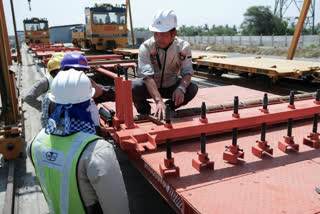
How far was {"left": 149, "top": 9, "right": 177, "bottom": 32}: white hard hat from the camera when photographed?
3036 mm

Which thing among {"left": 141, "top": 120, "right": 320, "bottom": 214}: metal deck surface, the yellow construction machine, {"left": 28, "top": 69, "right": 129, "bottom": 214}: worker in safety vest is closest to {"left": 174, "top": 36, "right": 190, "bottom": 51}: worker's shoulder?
{"left": 141, "top": 120, "right": 320, "bottom": 214}: metal deck surface

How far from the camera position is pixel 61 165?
1.46 metres

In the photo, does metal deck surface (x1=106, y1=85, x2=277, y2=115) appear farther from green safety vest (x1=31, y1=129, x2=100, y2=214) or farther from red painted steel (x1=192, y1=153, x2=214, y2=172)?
green safety vest (x1=31, y1=129, x2=100, y2=214)

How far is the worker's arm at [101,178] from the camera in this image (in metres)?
1.42

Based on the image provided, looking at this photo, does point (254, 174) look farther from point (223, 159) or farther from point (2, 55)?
point (2, 55)

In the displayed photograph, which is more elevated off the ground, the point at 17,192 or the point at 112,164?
the point at 112,164

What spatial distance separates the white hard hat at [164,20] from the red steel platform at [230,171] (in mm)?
1051

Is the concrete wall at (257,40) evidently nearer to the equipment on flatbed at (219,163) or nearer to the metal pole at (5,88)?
the equipment on flatbed at (219,163)

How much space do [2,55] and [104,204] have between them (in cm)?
296

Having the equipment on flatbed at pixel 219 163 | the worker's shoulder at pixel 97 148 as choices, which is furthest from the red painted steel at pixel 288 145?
the worker's shoulder at pixel 97 148

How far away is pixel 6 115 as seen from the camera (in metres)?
3.99

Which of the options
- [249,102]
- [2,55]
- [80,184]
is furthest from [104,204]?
[2,55]

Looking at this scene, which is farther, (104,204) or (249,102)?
(249,102)

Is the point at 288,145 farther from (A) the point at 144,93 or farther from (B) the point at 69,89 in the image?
(B) the point at 69,89
